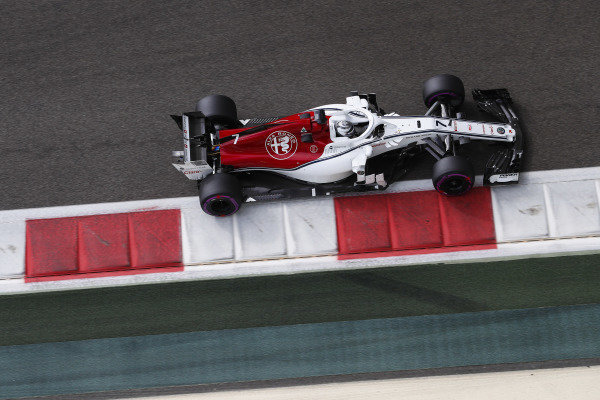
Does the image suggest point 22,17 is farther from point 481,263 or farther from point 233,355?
point 481,263

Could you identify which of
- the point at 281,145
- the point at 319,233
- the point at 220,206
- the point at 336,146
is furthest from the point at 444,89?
the point at 220,206

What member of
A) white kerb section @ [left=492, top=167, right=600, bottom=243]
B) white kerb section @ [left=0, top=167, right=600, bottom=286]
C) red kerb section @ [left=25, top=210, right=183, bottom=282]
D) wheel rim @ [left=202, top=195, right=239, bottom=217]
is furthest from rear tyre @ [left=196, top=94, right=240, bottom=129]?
white kerb section @ [left=492, top=167, right=600, bottom=243]

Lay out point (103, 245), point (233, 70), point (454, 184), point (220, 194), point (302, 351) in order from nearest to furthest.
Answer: point (220, 194)
point (454, 184)
point (302, 351)
point (103, 245)
point (233, 70)

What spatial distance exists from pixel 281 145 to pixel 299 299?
240 centimetres

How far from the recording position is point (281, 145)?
7590mm

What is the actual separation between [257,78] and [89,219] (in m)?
3.57

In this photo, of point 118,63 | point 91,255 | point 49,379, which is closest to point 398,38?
point 118,63

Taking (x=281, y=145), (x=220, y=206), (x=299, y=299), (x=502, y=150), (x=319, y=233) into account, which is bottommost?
(x=299, y=299)

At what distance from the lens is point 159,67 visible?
8797 millimetres

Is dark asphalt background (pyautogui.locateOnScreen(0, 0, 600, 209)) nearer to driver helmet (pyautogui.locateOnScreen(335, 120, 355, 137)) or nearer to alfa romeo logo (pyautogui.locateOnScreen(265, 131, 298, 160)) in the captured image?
alfa romeo logo (pyautogui.locateOnScreen(265, 131, 298, 160))

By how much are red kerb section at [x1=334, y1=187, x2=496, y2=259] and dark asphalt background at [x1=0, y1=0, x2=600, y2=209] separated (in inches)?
26.0

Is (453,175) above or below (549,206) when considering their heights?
above

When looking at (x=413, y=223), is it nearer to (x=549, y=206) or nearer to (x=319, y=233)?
(x=319, y=233)

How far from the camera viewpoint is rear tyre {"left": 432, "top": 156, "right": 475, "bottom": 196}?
7441mm
